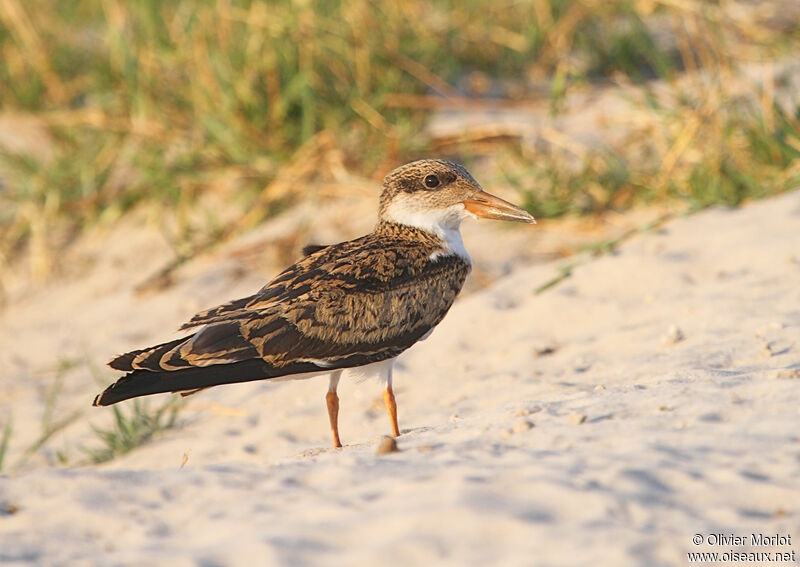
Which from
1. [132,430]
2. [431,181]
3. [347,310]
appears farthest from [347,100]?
[347,310]

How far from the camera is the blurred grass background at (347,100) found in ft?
24.2

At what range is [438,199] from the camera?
5.02 meters

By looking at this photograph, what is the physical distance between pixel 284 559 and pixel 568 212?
488 centimetres

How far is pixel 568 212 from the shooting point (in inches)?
289

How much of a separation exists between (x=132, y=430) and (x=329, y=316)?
65.7 inches

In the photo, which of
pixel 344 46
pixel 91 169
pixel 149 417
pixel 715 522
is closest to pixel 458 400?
pixel 149 417

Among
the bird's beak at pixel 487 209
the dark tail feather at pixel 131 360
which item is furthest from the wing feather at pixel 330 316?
the bird's beak at pixel 487 209

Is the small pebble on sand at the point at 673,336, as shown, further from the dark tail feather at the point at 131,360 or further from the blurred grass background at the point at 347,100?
the dark tail feather at the point at 131,360

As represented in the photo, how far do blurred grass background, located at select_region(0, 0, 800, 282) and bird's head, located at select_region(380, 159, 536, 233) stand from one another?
2.27 metres

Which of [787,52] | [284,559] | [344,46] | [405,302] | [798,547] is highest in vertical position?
[344,46]

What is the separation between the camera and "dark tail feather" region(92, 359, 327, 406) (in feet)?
13.3

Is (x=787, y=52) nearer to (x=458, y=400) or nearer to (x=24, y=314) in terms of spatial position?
(x=458, y=400)

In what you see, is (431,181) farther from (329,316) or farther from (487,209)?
(329,316)

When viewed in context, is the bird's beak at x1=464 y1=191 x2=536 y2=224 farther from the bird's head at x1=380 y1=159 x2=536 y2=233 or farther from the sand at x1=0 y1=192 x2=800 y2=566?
the sand at x1=0 y1=192 x2=800 y2=566
